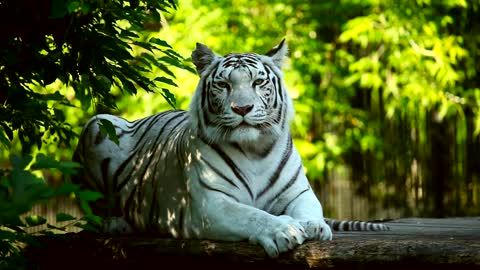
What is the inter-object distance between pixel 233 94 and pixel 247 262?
0.76 m

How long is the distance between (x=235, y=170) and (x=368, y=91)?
610 cm

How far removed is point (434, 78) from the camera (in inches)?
362

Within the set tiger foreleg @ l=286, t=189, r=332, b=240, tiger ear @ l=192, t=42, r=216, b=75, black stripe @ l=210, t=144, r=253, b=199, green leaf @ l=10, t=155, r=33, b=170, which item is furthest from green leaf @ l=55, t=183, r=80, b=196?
tiger ear @ l=192, t=42, r=216, b=75

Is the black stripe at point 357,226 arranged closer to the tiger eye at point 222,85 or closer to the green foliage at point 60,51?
the tiger eye at point 222,85

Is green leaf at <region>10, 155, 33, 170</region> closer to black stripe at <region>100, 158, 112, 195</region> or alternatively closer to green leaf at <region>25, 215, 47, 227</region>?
green leaf at <region>25, 215, 47, 227</region>

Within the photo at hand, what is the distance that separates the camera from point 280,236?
3.59m

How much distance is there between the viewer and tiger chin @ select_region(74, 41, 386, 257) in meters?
3.86

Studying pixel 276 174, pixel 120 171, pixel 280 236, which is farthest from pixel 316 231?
pixel 120 171

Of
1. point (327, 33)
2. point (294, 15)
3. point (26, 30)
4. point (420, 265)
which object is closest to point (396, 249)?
point (420, 265)

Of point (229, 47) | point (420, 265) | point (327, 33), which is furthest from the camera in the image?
point (327, 33)

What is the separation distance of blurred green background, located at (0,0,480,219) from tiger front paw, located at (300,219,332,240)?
4.42m

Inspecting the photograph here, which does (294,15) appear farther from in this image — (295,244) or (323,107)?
(295,244)

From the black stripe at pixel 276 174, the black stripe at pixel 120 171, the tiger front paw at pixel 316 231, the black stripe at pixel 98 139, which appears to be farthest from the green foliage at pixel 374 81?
the tiger front paw at pixel 316 231

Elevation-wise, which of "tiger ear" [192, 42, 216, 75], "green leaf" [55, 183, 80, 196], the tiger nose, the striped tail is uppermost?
"tiger ear" [192, 42, 216, 75]
